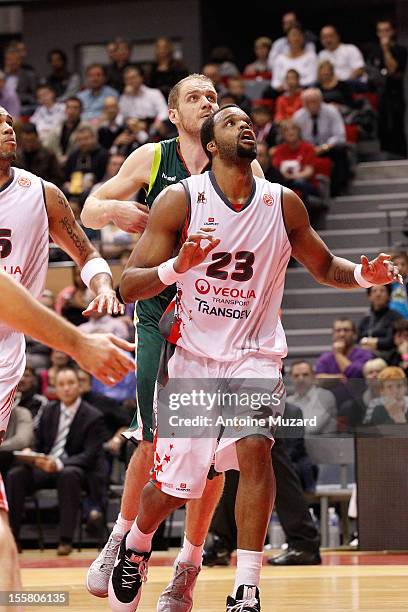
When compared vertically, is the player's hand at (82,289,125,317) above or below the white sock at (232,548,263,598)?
above

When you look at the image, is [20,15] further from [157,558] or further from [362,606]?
[362,606]

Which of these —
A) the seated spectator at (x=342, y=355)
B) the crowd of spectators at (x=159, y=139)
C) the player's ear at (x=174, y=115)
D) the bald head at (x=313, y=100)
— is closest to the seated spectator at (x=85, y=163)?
the crowd of spectators at (x=159, y=139)

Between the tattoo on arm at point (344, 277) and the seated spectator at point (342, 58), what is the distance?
462 inches

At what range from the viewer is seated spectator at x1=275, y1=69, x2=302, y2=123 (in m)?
15.9

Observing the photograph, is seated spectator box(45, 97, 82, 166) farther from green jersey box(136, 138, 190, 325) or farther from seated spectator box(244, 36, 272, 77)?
green jersey box(136, 138, 190, 325)

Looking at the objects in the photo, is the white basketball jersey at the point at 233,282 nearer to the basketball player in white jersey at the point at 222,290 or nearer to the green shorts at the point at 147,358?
the basketball player in white jersey at the point at 222,290

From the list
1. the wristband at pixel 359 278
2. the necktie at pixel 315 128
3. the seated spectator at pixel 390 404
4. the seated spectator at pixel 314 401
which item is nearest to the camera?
the wristband at pixel 359 278

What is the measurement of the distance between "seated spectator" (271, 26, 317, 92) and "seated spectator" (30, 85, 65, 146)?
3.29m

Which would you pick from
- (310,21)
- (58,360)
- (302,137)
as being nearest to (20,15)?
(310,21)

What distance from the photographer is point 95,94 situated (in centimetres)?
1781

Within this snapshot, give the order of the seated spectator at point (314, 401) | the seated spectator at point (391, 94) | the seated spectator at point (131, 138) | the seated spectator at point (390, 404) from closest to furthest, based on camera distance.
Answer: the seated spectator at point (390, 404), the seated spectator at point (314, 401), the seated spectator at point (131, 138), the seated spectator at point (391, 94)

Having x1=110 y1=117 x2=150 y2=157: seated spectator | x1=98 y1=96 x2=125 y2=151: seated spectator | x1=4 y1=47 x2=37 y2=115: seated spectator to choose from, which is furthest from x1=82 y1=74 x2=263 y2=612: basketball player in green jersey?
x1=4 y1=47 x2=37 y2=115: seated spectator

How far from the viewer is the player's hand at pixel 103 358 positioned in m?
3.48

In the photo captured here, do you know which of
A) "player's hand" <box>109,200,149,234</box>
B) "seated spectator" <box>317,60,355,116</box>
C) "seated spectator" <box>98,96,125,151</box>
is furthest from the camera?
"seated spectator" <box>98,96,125,151</box>
